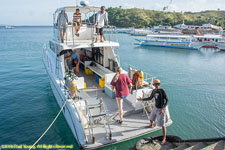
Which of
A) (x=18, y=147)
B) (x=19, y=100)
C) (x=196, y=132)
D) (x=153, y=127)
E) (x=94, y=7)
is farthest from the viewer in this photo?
(x=19, y=100)

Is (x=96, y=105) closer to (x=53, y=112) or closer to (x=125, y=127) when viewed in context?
(x=125, y=127)

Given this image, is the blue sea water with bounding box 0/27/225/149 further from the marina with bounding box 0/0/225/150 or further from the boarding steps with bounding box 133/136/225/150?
the boarding steps with bounding box 133/136/225/150

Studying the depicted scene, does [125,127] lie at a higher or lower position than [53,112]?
higher

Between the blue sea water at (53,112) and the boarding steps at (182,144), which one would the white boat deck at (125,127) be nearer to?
the boarding steps at (182,144)

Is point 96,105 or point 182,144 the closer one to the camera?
point 182,144

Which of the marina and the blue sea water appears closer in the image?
the marina

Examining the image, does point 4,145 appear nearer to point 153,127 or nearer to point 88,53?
point 153,127

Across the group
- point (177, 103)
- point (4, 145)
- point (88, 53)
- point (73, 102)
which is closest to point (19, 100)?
point (4, 145)

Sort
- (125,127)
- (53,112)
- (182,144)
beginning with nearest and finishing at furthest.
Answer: (182,144) → (125,127) → (53,112)

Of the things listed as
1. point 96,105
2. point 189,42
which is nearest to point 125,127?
point 96,105

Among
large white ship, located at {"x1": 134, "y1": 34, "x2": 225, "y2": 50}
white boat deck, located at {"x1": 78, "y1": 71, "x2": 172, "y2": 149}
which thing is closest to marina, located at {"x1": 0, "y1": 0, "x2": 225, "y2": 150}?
white boat deck, located at {"x1": 78, "y1": 71, "x2": 172, "y2": 149}

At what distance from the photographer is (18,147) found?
6938 mm

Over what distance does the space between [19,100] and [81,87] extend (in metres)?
5.72

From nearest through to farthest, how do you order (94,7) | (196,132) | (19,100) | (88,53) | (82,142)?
(82,142) → (196,132) → (94,7) → (19,100) → (88,53)
